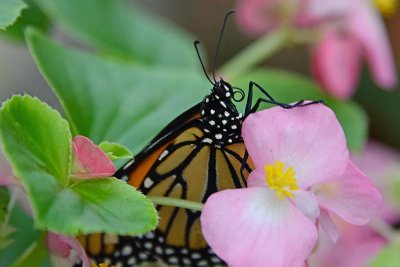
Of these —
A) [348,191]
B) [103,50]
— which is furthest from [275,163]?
[103,50]

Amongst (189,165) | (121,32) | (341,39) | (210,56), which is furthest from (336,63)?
(210,56)

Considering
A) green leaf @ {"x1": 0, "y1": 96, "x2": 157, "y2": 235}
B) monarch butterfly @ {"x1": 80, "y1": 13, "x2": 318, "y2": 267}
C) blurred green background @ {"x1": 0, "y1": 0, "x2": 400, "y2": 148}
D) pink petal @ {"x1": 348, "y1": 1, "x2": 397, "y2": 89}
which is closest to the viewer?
green leaf @ {"x1": 0, "y1": 96, "x2": 157, "y2": 235}

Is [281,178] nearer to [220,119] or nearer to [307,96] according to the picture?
[220,119]

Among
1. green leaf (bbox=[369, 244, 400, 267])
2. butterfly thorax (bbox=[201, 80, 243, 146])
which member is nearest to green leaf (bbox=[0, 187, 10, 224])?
butterfly thorax (bbox=[201, 80, 243, 146])

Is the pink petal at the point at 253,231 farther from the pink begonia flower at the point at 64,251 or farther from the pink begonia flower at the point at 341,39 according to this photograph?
the pink begonia flower at the point at 341,39

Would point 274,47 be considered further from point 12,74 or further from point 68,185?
point 12,74

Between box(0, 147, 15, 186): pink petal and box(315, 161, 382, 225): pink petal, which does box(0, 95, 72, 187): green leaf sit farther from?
box(315, 161, 382, 225): pink petal
